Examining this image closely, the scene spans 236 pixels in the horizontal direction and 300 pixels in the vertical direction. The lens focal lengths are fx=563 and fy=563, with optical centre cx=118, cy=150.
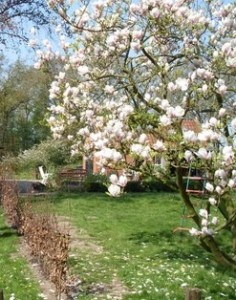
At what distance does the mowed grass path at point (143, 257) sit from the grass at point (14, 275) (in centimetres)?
78

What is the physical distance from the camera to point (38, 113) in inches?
1949

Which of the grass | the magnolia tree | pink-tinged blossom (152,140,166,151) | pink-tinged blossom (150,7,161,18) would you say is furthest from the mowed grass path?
pink-tinged blossom (150,7,161,18)

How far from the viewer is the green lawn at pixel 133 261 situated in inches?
333

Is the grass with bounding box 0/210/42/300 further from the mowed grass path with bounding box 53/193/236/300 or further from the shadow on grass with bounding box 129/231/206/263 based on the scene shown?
the shadow on grass with bounding box 129/231/206/263

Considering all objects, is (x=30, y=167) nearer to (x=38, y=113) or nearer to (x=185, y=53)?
(x=38, y=113)

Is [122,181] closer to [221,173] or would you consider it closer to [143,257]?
[221,173]

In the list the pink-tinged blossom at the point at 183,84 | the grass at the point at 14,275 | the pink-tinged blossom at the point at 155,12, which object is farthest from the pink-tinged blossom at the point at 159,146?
the grass at the point at 14,275

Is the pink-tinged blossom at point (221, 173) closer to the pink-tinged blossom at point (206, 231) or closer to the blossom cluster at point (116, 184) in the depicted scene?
the pink-tinged blossom at point (206, 231)

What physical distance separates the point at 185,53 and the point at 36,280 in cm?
433

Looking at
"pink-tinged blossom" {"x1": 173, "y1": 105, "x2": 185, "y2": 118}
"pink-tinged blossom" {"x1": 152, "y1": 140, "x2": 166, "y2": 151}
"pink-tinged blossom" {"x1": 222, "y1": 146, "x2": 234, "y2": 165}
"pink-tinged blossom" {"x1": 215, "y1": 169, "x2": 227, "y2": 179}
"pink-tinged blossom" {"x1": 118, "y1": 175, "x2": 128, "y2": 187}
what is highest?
"pink-tinged blossom" {"x1": 173, "y1": 105, "x2": 185, "y2": 118}

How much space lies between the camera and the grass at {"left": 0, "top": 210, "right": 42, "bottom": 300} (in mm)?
8102

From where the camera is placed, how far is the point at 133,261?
10.4 m

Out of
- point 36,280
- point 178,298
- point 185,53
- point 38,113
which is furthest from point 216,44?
point 38,113

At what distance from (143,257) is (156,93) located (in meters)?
3.94
